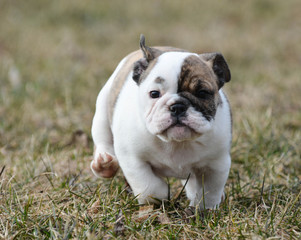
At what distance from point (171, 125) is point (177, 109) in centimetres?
11

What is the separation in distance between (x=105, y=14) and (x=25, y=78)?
4046mm

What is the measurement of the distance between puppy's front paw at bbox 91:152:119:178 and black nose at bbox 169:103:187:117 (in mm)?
984

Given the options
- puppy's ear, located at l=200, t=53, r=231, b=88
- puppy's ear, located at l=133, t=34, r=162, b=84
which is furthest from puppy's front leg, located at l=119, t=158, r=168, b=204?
puppy's ear, located at l=200, t=53, r=231, b=88

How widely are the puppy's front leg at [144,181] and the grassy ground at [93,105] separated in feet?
0.31

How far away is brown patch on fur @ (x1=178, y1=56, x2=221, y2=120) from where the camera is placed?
2.99 meters

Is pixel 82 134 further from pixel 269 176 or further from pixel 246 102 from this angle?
pixel 246 102

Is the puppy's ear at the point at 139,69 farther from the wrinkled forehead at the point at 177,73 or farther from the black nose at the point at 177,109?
the black nose at the point at 177,109

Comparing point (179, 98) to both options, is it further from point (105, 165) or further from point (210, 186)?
point (105, 165)

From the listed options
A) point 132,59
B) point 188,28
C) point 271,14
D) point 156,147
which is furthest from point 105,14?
point 156,147

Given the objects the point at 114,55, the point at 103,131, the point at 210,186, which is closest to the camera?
the point at 210,186

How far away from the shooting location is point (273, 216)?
3.11m

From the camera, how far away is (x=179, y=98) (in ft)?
9.69

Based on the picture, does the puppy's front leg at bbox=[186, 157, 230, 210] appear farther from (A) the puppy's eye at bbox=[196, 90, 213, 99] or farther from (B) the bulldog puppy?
(A) the puppy's eye at bbox=[196, 90, 213, 99]

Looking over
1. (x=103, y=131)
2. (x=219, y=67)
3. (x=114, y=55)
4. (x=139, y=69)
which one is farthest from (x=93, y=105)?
(x=219, y=67)
